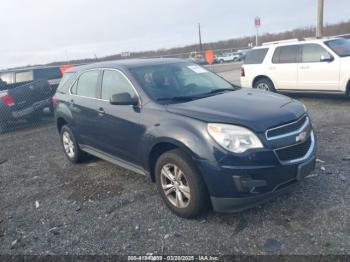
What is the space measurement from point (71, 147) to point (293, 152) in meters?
4.07

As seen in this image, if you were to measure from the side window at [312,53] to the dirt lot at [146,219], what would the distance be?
4.06 meters

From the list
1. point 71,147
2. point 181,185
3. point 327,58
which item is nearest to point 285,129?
point 181,185

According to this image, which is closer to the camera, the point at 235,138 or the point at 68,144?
the point at 235,138

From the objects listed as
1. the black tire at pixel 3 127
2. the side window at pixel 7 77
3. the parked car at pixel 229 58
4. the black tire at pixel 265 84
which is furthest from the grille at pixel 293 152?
the parked car at pixel 229 58

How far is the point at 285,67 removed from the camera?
989 cm

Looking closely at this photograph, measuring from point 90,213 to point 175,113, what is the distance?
1714mm

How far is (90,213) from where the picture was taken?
418 cm

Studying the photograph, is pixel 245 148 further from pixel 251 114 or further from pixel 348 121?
pixel 348 121

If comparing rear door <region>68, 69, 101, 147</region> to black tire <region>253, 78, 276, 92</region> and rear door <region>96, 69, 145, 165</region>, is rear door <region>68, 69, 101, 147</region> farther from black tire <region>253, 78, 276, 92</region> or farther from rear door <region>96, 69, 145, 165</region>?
black tire <region>253, 78, 276, 92</region>

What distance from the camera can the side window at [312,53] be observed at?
901cm

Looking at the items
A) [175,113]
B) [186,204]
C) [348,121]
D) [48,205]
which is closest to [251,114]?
[175,113]

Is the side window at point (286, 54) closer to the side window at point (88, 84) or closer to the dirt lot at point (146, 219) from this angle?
the dirt lot at point (146, 219)

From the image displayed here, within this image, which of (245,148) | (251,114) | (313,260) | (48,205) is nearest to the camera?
(313,260)

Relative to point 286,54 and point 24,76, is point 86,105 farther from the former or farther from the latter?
point 24,76
